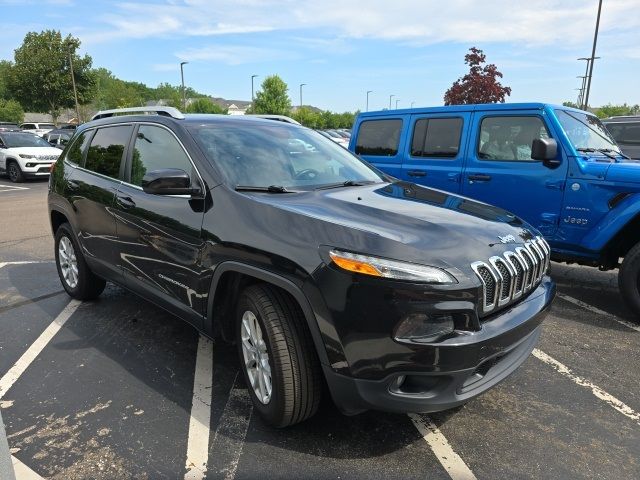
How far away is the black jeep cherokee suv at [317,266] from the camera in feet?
7.34

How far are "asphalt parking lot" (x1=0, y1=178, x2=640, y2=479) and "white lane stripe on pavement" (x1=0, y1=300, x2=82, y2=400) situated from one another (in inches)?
0.6

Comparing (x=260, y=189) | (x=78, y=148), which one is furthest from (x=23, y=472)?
(x=78, y=148)

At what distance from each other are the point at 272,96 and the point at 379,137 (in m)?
59.9

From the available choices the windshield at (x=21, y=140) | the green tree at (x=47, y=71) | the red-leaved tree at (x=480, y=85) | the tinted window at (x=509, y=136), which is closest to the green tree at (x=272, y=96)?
the green tree at (x=47, y=71)

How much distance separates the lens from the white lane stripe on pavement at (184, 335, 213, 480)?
8.18 feet

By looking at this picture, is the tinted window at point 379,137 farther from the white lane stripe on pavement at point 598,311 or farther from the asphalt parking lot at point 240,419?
the asphalt parking lot at point 240,419

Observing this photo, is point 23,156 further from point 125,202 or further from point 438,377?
point 438,377

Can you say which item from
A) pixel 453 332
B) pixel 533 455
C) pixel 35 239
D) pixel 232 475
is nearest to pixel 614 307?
pixel 533 455

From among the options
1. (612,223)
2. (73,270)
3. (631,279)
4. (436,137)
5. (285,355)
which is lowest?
(73,270)

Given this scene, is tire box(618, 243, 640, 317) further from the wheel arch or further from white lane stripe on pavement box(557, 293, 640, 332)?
the wheel arch

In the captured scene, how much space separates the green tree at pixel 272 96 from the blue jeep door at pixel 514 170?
194 feet

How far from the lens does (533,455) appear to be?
2584mm

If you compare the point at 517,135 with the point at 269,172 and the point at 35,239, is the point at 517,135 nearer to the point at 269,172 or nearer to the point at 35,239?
the point at 269,172

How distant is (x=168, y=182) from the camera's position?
2.96m
